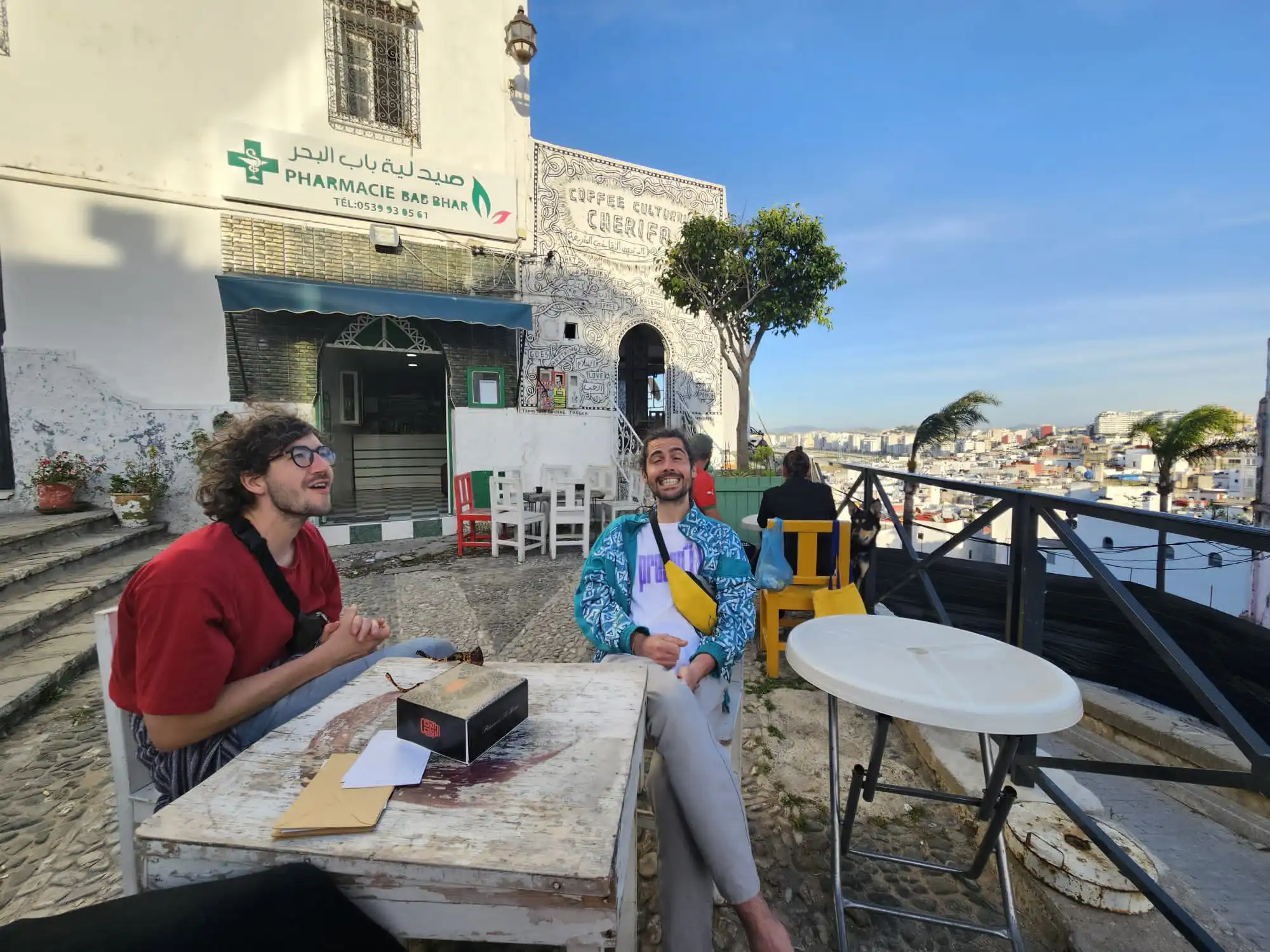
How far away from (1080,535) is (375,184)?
30.5ft

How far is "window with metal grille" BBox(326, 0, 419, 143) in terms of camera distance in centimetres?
790

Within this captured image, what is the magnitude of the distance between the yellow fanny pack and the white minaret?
733 cm

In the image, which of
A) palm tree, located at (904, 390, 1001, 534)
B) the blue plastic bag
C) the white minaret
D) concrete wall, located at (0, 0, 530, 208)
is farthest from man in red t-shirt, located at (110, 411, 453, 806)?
palm tree, located at (904, 390, 1001, 534)

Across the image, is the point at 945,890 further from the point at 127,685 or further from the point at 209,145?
the point at 209,145

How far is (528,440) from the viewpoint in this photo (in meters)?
9.12

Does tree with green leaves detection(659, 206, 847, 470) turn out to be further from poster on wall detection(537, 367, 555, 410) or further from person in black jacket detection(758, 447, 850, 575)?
person in black jacket detection(758, 447, 850, 575)

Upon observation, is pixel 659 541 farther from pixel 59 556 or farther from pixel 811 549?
pixel 59 556

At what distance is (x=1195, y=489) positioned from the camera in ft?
47.7

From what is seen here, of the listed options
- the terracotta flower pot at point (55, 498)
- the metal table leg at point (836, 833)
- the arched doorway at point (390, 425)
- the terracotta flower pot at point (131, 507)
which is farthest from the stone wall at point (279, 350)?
the metal table leg at point (836, 833)

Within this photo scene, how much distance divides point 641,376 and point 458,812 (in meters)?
14.7

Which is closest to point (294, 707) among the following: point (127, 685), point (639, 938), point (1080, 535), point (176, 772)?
point (176, 772)

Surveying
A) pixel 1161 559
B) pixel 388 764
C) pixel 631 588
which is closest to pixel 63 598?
pixel 631 588

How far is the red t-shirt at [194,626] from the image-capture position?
1.27 meters

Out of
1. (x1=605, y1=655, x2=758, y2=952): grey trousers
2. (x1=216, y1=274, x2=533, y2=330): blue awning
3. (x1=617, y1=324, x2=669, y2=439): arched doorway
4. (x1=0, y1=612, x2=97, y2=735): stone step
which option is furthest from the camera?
(x1=617, y1=324, x2=669, y2=439): arched doorway
